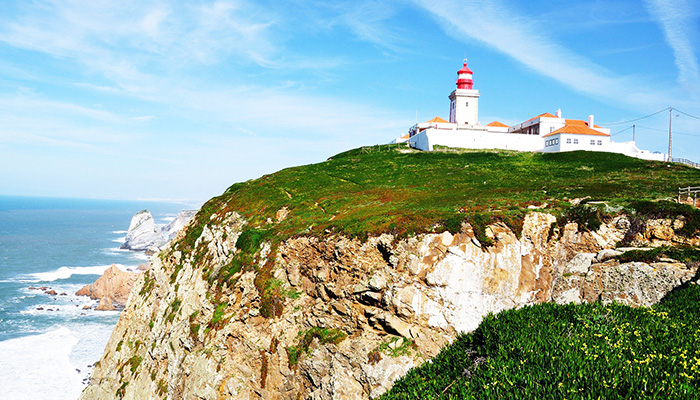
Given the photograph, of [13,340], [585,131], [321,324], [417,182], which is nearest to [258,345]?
[321,324]

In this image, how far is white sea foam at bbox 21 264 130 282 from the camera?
83.0 meters

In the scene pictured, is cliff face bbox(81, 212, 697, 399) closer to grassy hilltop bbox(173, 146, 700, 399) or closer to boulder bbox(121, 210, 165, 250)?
grassy hilltop bbox(173, 146, 700, 399)

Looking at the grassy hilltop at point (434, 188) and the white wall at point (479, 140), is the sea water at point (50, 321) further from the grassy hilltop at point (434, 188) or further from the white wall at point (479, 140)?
the white wall at point (479, 140)

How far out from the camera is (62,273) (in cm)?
8850

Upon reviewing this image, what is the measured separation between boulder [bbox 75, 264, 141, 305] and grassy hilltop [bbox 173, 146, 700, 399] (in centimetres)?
3717

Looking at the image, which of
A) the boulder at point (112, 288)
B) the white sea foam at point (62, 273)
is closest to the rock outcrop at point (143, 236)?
the white sea foam at point (62, 273)

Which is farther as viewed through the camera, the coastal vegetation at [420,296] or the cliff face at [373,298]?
the cliff face at [373,298]

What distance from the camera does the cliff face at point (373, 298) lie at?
822 inches

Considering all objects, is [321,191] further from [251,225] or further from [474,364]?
[474,364]

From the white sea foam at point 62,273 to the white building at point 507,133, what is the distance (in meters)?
76.5

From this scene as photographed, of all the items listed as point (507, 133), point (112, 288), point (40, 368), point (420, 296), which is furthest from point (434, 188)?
point (112, 288)

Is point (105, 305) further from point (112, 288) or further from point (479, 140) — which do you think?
point (479, 140)

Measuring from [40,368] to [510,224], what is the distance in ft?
172

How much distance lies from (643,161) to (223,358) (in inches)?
2034
